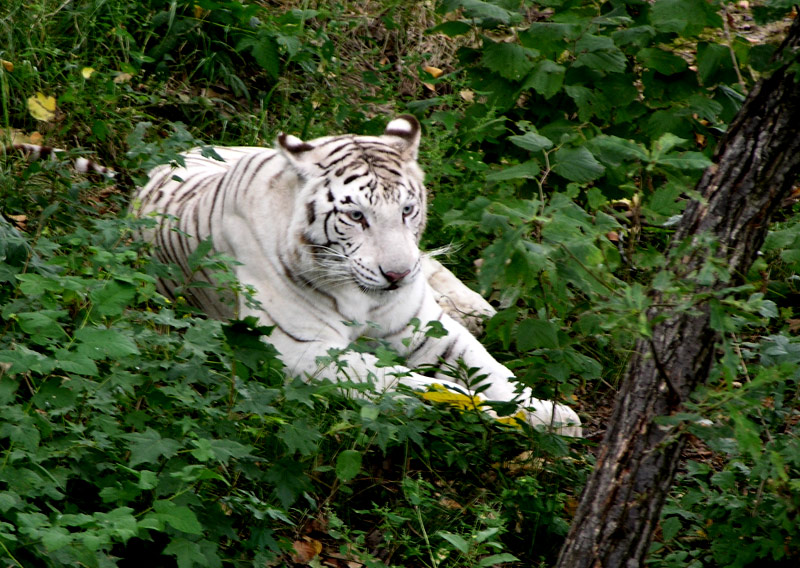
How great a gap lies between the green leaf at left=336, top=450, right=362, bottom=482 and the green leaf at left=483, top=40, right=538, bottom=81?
1900 mm

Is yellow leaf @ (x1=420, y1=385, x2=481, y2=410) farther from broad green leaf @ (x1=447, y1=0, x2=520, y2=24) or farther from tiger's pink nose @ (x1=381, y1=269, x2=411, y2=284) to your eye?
broad green leaf @ (x1=447, y1=0, x2=520, y2=24)

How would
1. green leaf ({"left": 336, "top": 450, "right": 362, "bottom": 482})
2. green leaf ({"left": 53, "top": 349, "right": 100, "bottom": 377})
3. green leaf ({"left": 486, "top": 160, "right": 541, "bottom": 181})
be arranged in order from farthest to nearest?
green leaf ({"left": 336, "top": 450, "right": 362, "bottom": 482}) → green leaf ({"left": 486, "top": 160, "right": 541, "bottom": 181}) → green leaf ({"left": 53, "top": 349, "right": 100, "bottom": 377})

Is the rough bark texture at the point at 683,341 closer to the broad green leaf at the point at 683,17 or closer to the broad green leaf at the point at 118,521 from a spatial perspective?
the broad green leaf at the point at 118,521

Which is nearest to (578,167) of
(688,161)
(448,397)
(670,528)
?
(688,161)

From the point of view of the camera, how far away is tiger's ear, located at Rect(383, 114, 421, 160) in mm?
4027

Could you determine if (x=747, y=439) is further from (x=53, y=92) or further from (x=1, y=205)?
(x=53, y=92)

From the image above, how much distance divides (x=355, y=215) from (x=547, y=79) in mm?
948

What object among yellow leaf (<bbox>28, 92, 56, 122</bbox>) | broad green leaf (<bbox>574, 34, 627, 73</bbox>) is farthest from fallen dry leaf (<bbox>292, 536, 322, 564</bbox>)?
yellow leaf (<bbox>28, 92, 56, 122</bbox>)

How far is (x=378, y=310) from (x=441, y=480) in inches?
38.4

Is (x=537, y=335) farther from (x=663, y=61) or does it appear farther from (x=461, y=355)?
(x=663, y=61)

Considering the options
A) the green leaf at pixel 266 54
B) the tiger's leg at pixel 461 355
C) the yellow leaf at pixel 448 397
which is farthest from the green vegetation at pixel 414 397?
the green leaf at pixel 266 54

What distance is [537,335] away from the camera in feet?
9.52

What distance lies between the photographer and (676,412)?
2234 millimetres

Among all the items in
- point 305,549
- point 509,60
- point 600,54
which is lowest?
point 305,549
